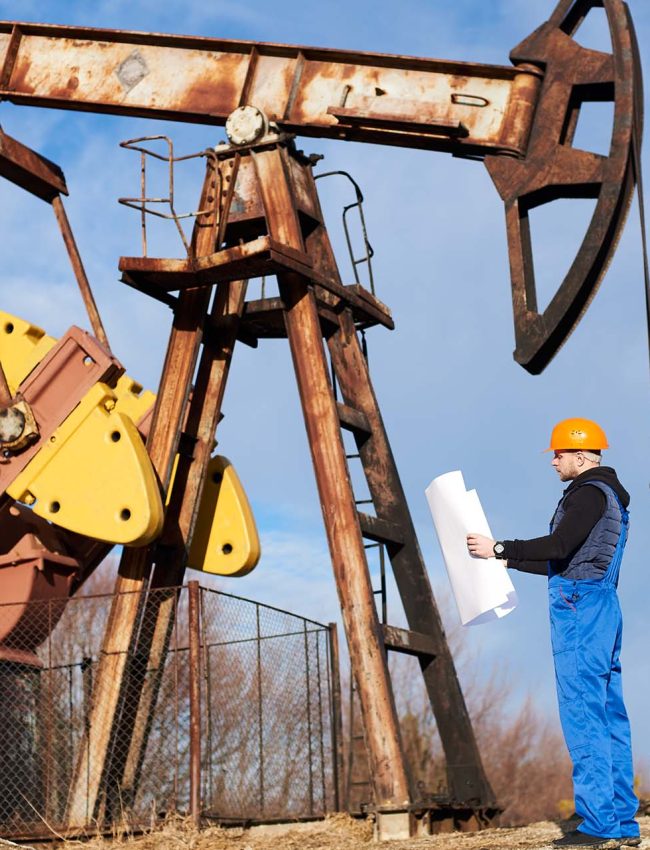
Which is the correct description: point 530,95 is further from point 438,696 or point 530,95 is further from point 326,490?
point 438,696

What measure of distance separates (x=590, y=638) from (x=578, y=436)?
2.52 feet

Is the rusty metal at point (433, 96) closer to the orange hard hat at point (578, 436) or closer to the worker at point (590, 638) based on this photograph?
the orange hard hat at point (578, 436)

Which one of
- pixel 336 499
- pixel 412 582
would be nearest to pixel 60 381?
pixel 336 499

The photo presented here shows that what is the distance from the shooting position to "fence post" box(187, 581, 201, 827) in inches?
281

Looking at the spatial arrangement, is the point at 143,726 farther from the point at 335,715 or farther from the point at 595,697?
the point at 595,697

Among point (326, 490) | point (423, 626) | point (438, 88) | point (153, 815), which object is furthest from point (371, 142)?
point (153, 815)

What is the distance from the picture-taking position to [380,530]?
8398 mm

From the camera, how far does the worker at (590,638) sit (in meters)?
4.66

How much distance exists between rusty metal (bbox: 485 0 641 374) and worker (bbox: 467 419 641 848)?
201 cm

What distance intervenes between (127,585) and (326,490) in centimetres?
150

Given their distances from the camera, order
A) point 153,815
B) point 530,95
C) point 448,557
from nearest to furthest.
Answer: point 448,557 → point 153,815 → point 530,95

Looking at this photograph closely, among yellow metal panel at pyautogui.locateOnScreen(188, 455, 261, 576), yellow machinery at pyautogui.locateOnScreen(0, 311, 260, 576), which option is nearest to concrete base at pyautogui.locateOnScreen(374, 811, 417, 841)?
yellow machinery at pyautogui.locateOnScreen(0, 311, 260, 576)

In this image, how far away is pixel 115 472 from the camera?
7.97 meters

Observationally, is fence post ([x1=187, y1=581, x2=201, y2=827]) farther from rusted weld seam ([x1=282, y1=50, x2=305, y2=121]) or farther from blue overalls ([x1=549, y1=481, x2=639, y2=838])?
rusted weld seam ([x1=282, y1=50, x2=305, y2=121])
